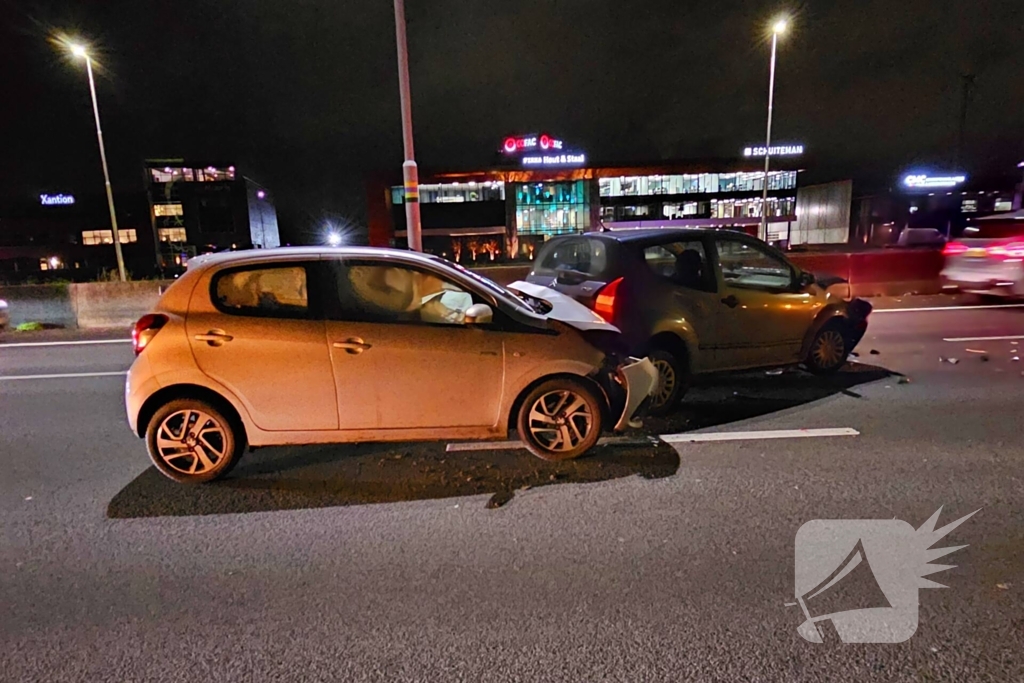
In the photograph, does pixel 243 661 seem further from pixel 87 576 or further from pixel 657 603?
pixel 657 603

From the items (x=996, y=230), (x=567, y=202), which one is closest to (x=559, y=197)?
(x=567, y=202)

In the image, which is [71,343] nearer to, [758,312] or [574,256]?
[574,256]

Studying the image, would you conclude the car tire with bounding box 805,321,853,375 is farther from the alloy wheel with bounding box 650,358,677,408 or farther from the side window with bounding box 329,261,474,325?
the side window with bounding box 329,261,474,325

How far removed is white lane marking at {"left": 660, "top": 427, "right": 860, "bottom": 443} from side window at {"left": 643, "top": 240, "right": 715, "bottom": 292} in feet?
5.28

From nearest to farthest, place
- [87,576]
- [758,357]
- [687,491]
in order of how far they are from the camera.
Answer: [87,576], [687,491], [758,357]

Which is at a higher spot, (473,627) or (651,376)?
(651,376)

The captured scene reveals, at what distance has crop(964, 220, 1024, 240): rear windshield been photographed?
11.2 m

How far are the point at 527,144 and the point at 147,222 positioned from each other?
172 feet

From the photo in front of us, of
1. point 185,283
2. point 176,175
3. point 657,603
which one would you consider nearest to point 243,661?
point 657,603

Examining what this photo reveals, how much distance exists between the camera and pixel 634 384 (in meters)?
4.61

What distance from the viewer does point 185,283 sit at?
428 centimetres

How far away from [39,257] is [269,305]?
89727 millimetres

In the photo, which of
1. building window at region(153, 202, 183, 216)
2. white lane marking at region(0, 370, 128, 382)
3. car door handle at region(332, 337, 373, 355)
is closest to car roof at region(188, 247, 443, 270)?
car door handle at region(332, 337, 373, 355)

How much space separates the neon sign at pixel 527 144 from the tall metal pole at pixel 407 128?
42991 mm
